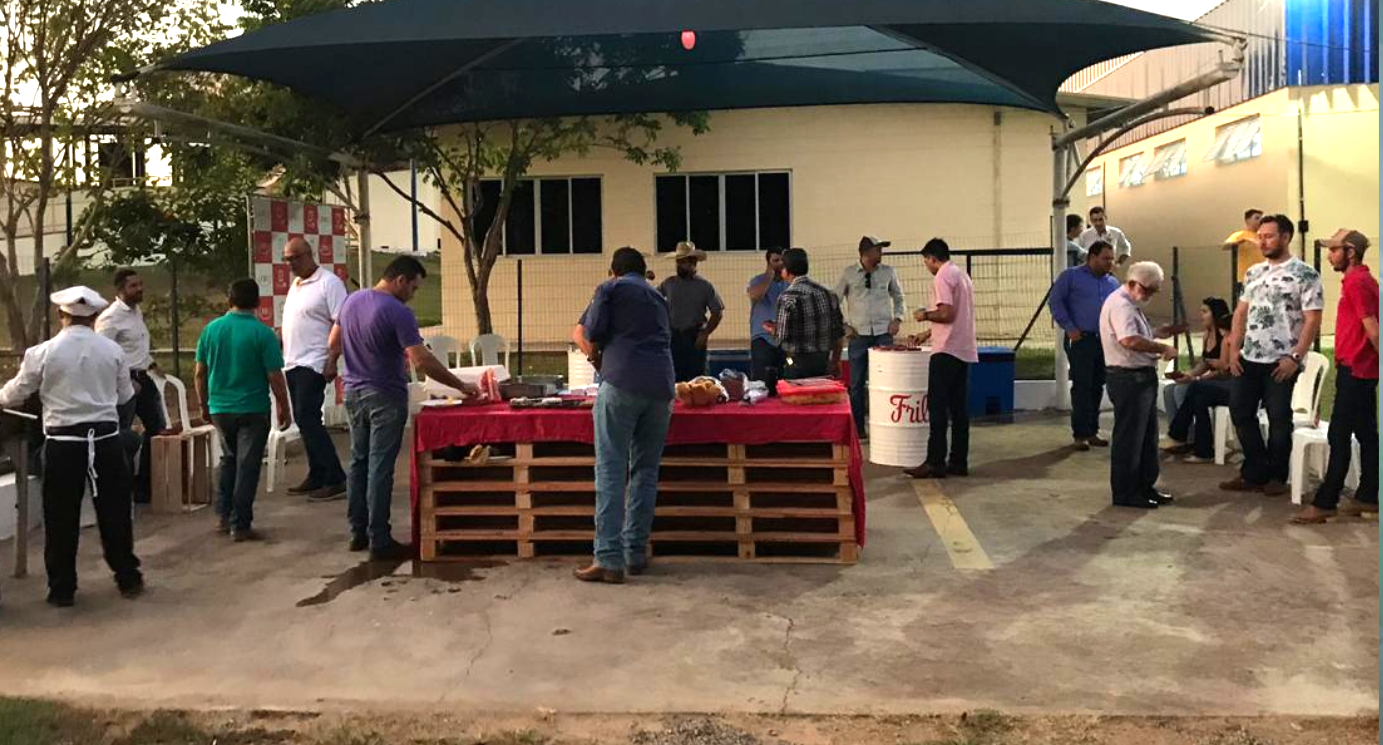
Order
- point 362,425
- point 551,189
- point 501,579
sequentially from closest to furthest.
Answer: point 501,579 < point 362,425 < point 551,189

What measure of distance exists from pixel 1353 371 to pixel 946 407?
2.66 meters

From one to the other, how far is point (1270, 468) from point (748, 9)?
4648mm

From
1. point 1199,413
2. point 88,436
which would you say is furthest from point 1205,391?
point 88,436

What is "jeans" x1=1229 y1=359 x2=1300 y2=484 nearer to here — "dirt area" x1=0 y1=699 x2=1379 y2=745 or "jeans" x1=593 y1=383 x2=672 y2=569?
"dirt area" x1=0 y1=699 x2=1379 y2=745

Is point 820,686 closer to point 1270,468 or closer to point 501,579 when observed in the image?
point 501,579

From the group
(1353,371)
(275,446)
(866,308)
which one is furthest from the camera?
(866,308)

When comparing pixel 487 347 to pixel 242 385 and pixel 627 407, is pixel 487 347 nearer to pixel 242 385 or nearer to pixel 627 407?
pixel 242 385

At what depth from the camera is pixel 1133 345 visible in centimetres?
738

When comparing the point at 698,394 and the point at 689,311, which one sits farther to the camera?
the point at 689,311

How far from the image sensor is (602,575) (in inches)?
237

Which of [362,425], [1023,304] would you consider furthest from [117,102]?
[1023,304]

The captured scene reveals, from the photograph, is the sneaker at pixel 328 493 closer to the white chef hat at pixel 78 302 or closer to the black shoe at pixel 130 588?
the black shoe at pixel 130 588

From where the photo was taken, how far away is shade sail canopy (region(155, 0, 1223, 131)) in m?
7.16

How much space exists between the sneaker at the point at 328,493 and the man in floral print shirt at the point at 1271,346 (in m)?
6.14
